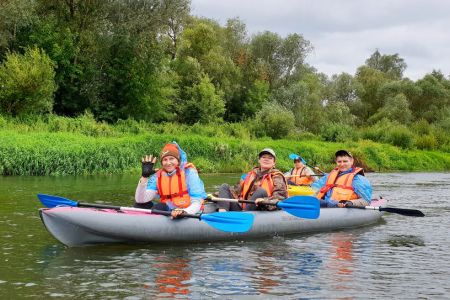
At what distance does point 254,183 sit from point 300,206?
832 millimetres

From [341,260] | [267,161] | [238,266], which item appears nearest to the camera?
[238,266]

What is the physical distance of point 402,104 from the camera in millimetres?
40625

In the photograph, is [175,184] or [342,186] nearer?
[175,184]

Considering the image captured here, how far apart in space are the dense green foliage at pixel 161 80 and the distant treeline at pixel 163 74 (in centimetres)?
5

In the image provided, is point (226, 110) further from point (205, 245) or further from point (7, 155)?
point (205, 245)

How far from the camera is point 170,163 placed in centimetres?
773

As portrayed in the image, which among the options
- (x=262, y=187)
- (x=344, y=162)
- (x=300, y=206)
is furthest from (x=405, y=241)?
(x=262, y=187)

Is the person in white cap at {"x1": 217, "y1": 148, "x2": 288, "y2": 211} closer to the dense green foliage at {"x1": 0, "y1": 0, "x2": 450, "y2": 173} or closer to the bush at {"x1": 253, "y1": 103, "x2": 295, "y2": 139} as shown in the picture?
the dense green foliage at {"x1": 0, "y1": 0, "x2": 450, "y2": 173}

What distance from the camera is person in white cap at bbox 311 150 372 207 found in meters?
9.63

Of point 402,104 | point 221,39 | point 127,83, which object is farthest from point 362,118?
point 127,83

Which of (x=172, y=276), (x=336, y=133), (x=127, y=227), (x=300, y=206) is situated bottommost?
(x=172, y=276)

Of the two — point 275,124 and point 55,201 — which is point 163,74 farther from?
point 55,201

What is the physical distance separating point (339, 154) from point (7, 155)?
35.0 feet

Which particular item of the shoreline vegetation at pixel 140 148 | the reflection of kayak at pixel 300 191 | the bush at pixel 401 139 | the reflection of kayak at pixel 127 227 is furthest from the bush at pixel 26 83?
the bush at pixel 401 139
